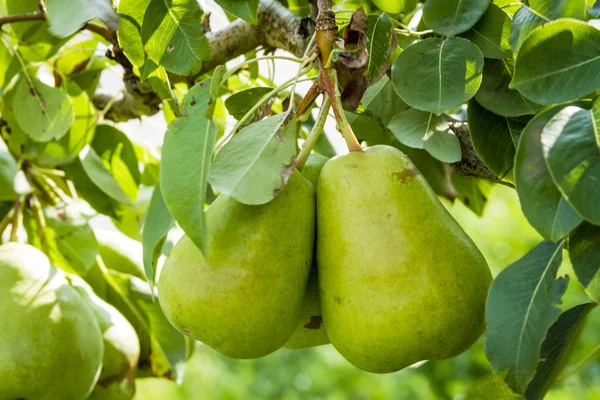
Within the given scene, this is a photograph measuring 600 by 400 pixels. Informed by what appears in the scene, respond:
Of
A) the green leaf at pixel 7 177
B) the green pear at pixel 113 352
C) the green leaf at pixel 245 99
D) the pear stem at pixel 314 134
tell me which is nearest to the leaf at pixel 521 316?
the pear stem at pixel 314 134

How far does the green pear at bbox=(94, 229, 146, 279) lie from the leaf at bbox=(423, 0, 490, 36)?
0.69 m

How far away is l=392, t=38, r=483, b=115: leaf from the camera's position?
2.12 ft

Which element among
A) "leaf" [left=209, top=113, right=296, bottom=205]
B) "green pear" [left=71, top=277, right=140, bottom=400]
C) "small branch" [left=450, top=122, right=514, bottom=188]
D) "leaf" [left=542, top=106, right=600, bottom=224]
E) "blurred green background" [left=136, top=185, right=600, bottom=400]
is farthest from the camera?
"blurred green background" [left=136, top=185, right=600, bottom=400]

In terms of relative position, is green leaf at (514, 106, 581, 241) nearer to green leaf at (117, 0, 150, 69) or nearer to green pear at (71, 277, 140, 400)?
green leaf at (117, 0, 150, 69)

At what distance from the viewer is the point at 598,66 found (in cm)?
56

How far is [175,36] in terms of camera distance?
716 millimetres

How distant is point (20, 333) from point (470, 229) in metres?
3.48

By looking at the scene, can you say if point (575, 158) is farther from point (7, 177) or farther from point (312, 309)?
point (7, 177)

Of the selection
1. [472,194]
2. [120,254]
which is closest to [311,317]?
[472,194]

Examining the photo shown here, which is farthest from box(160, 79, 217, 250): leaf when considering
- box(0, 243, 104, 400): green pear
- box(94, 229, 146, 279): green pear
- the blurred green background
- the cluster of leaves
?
the blurred green background

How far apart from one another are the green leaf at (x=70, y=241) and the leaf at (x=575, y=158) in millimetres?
748

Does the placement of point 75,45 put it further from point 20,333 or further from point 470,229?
point 470,229

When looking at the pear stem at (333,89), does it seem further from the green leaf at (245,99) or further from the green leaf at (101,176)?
the green leaf at (101,176)

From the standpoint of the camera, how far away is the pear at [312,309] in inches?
28.3
